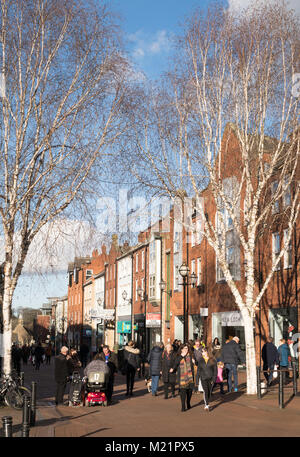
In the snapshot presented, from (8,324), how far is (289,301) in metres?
14.4

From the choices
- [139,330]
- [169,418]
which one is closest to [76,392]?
[169,418]

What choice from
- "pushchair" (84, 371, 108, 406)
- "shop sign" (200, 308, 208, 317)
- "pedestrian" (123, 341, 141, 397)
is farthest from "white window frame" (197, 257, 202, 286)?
"pushchair" (84, 371, 108, 406)

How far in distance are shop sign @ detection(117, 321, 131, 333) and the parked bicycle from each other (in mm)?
38224

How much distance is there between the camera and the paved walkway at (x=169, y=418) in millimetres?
11250

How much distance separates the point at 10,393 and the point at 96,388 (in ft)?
8.34

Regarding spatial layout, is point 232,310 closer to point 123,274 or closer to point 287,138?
point 287,138

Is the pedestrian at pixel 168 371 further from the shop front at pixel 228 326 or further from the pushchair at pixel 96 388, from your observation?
the shop front at pixel 228 326

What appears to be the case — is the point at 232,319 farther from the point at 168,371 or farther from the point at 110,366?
the point at 110,366

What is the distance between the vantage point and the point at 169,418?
528 inches

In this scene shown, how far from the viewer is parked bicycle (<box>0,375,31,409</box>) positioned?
15.3 meters

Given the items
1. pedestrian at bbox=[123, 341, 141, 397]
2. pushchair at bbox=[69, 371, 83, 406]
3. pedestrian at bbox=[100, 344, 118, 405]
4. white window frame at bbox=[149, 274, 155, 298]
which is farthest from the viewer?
white window frame at bbox=[149, 274, 155, 298]

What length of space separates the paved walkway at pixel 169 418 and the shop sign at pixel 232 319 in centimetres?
1188

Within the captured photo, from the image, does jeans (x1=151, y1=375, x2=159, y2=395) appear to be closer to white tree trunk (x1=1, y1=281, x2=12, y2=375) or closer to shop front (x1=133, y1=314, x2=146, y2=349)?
white tree trunk (x1=1, y1=281, x2=12, y2=375)

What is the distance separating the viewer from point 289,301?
85.6 feet
